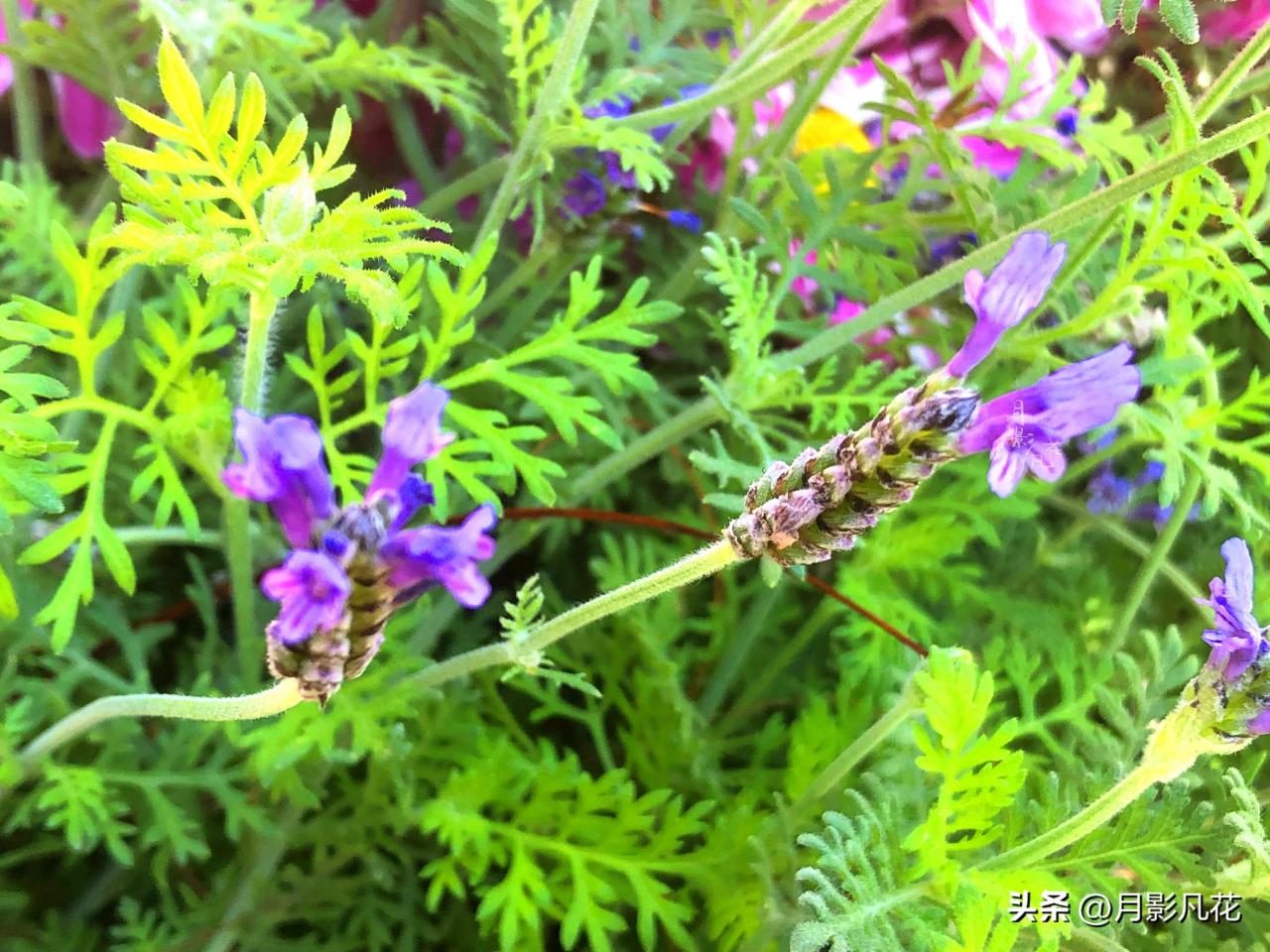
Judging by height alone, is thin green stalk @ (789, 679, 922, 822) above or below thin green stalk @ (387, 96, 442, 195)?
below

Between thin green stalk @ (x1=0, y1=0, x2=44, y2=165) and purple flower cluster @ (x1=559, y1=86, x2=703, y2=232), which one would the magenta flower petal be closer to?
thin green stalk @ (x1=0, y1=0, x2=44, y2=165)

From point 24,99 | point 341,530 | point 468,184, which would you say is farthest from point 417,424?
point 24,99

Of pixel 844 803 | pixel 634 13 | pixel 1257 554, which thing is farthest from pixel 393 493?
pixel 1257 554

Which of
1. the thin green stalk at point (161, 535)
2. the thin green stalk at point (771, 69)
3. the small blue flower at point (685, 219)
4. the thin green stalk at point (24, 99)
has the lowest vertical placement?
the thin green stalk at point (161, 535)

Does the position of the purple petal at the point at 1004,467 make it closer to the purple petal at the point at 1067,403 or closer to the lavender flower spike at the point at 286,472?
the purple petal at the point at 1067,403

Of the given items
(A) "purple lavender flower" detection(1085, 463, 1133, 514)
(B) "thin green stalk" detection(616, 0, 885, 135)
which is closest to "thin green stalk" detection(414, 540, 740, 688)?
(B) "thin green stalk" detection(616, 0, 885, 135)

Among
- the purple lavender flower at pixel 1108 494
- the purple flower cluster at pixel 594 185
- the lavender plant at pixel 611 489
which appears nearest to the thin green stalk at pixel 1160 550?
the lavender plant at pixel 611 489

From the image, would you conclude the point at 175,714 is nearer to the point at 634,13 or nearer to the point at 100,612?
the point at 100,612
